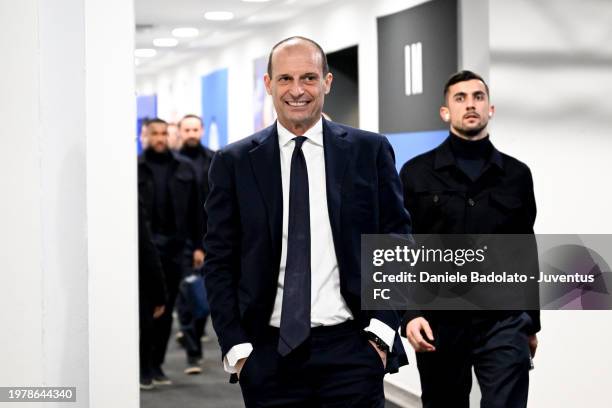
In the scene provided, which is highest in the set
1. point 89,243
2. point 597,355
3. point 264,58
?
point 264,58

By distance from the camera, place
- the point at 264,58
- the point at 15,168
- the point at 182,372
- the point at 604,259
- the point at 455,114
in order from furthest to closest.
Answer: the point at 264,58, the point at 182,372, the point at 604,259, the point at 455,114, the point at 15,168

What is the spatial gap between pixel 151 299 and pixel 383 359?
3.72 meters

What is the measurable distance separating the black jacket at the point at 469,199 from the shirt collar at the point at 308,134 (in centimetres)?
125

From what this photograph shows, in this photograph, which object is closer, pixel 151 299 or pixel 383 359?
pixel 383 359

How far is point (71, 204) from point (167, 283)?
3689 mm

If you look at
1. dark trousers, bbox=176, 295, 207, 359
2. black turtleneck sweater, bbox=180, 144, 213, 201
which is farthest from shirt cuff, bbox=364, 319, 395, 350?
dark trousers, bbox=176, 295, 207, 359

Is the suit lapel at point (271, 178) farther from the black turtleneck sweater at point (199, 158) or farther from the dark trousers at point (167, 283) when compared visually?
the black turtleneck sweater at point (199, 158)

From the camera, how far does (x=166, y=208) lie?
297 inches

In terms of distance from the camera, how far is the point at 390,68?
23.6ft

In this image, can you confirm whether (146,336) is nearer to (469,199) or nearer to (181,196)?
(181,196)

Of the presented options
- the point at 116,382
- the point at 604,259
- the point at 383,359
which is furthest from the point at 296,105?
A: the point at 604,259

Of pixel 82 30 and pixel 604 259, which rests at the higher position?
pixel 82 30

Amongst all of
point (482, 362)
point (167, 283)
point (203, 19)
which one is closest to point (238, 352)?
point (482, 362)

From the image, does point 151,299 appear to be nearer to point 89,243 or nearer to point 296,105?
point 89,243
